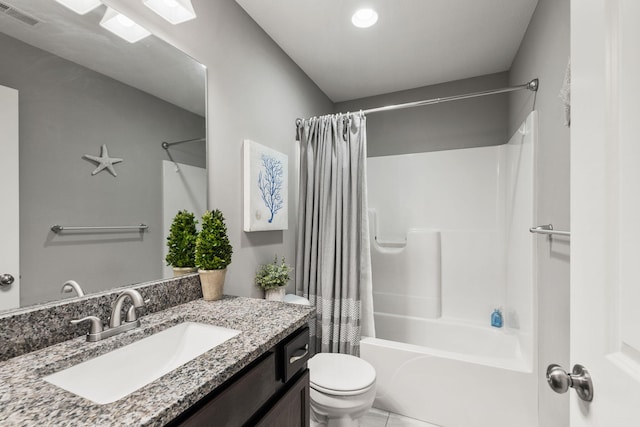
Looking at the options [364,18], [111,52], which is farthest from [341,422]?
[364,18]

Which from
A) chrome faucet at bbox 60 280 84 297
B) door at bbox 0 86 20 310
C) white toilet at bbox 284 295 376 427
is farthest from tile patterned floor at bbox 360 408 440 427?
door at bbox 0 86 20 310

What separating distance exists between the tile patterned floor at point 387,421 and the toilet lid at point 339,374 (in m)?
0.49

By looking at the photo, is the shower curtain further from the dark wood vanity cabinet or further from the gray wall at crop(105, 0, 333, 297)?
the dark wood vanity cabinet

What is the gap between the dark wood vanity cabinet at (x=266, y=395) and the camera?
68 cm

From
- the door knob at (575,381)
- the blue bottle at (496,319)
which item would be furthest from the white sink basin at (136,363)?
the blue bottle at (496,319)

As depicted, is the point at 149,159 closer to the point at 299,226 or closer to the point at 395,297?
the point at 299,226

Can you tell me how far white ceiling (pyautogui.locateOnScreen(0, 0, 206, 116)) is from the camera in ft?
2.88

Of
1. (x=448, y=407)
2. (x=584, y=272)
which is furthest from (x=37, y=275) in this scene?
(x=448, y=407)

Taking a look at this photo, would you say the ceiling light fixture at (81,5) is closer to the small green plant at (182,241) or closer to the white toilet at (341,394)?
the small green plant at (182,241)

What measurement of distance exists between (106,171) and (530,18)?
249cm

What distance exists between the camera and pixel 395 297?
2.69m

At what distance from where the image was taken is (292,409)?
3.28 ft

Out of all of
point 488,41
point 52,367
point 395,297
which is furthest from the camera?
point 395,297

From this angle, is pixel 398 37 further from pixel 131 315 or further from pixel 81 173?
pixel 131 315
